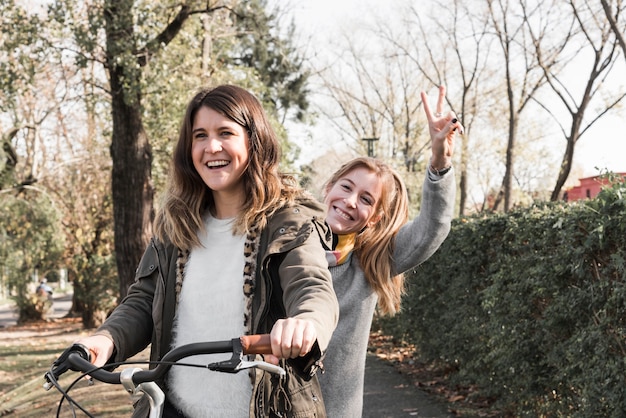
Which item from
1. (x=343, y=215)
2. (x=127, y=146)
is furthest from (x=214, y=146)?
(x=127, y=146)

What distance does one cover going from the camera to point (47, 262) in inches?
949

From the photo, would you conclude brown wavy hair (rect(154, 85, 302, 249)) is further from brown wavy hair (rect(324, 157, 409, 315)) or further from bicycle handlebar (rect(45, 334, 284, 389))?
brown wavy hair (rect(324, 157, 409, 315))

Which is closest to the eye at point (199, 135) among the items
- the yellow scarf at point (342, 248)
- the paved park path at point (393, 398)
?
the yellow scarf at point (342, 248)

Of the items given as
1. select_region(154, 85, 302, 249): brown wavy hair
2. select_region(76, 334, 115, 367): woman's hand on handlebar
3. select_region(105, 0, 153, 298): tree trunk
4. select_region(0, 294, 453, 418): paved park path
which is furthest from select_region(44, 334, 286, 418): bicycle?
select_region(105, 0, 153, 298): tree trunk

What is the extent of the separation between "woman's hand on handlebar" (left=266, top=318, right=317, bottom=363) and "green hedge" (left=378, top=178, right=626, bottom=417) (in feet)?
9.85

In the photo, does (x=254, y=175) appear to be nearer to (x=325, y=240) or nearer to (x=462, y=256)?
(x=325, y=240)

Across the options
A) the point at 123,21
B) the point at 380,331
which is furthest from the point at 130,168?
the point at 380,331

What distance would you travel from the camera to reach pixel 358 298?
3461 millimetres

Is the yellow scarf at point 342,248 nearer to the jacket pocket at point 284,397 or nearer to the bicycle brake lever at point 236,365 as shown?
the jacket pocket at point 284,397

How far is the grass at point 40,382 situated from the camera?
25.9 ft

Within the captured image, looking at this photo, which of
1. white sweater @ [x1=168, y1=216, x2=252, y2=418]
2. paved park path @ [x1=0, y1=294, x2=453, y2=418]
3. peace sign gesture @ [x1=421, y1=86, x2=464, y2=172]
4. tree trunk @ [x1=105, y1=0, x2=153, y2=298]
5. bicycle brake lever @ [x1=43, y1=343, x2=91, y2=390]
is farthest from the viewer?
tree trunk @ [x1=105, y1=0, x2=153, y2=298]

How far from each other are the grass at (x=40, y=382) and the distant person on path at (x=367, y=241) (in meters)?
1.21

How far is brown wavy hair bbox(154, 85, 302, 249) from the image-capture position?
250 cm

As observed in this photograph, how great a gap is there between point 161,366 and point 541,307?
15.3 ft
